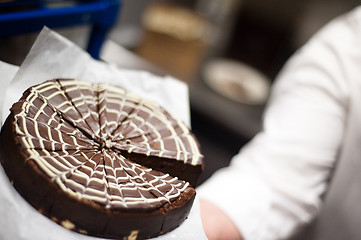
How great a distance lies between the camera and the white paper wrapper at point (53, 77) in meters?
0.79

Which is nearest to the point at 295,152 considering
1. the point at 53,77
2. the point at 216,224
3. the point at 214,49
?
the point at 216,224

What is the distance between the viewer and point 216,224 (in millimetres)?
1099

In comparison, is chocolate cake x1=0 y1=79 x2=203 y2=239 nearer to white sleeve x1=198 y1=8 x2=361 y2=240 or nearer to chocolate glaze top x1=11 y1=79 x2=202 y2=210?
chocolate glaze top x1=11 y1=79 x2=202 y2=210

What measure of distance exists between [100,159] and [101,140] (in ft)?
0.23

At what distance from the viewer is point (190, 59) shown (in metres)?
3.81

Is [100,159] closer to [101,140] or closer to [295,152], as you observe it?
[101,140]

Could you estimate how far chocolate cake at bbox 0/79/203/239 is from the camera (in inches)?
32.3

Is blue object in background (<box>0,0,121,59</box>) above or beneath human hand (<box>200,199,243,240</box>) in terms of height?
above

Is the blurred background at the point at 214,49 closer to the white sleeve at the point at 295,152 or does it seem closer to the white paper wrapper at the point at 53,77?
the white sleeve at the point at 295,152

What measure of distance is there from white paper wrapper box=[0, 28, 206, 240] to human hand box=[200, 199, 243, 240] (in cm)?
10

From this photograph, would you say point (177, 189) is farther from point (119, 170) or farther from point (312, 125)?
point (312, 125)

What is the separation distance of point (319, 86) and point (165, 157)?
740mm

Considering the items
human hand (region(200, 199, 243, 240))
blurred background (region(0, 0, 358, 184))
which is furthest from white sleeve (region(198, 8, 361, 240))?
blurred background (region(0, 0, 358, 184))

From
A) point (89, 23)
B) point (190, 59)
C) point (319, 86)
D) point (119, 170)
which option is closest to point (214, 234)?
point (119, 170)
